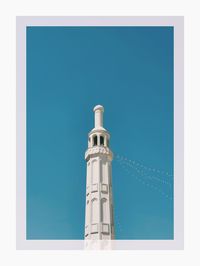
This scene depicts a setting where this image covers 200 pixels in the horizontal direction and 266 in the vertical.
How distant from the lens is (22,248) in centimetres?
1100

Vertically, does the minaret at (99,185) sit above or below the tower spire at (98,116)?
below

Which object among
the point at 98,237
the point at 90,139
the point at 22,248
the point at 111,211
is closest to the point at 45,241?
the point at 22,248

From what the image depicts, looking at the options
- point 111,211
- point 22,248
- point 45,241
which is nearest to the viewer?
point 22,248

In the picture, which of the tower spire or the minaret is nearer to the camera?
the minaret

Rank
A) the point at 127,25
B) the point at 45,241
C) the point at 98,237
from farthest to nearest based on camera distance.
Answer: the point at 98,237, the point at 127,25, the point at 45,241

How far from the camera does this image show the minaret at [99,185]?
72.3 feet

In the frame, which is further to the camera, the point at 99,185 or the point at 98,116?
the point at 98,116

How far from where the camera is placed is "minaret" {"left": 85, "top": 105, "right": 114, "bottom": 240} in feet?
72.3

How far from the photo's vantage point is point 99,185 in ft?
76.4

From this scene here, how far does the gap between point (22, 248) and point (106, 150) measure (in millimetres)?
13543

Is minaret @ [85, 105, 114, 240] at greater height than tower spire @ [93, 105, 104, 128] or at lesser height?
lesser

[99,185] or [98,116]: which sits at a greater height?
[98,116]

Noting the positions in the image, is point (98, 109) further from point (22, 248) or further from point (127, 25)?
point (22, 248)

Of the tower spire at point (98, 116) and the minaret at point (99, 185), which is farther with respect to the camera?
the tower spire at point (98, 116)
